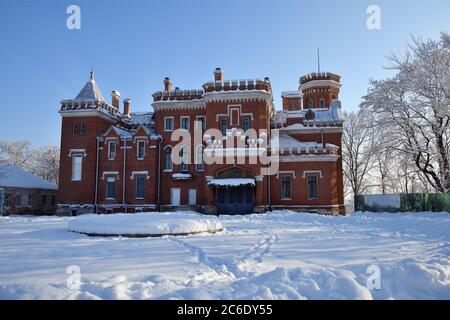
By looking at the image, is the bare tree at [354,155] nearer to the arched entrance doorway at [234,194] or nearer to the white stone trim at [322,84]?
the white stone trim at [322,84]

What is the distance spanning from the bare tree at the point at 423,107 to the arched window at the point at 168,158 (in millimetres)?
18091

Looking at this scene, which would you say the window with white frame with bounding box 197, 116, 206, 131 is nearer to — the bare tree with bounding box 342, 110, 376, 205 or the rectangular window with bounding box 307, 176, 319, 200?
the rectangular window with bounding box 307, 176, 319, 200

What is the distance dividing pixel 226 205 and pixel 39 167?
4359cm

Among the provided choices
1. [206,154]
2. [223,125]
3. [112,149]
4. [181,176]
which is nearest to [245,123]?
[223,125]

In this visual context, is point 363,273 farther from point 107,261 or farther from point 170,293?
point 107,261

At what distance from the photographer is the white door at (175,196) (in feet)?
103

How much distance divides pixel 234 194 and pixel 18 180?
2234cm

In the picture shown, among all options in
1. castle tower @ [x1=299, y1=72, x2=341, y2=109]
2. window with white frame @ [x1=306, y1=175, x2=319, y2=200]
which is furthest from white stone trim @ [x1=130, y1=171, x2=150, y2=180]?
castle tower @ [x1=299, y1=72, x2=341, y2=109]

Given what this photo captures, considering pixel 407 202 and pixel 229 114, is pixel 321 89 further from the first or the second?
pixel 407 202

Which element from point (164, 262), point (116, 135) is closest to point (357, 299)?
point (164, 262)

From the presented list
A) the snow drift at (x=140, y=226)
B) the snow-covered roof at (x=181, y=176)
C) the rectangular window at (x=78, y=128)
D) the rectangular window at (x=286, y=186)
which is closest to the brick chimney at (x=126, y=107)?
the rectangular window at (x=78, y=128)

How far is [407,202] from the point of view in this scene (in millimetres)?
23453

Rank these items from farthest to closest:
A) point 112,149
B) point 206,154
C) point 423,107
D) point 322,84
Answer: point 322,84
point 112,149
point 206,154
point 423,107

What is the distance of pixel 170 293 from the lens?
4914 mm
